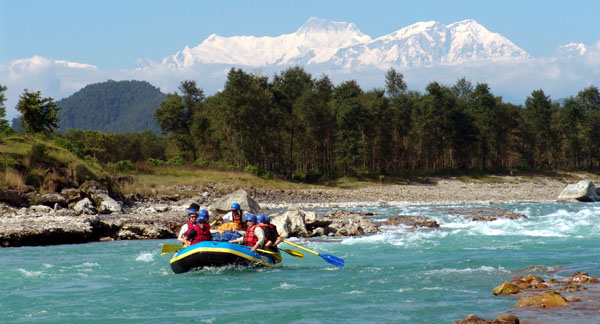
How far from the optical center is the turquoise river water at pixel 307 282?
12062 millimetres

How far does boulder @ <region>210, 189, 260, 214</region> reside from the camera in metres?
33.3

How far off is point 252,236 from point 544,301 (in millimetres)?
8440

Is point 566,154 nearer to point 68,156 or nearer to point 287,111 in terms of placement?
point 287,111

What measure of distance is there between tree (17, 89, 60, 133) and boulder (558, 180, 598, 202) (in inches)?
1505

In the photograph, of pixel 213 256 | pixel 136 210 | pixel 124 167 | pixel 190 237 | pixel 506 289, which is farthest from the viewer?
pixel 124 167

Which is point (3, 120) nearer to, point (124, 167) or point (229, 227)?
point (124, 167)

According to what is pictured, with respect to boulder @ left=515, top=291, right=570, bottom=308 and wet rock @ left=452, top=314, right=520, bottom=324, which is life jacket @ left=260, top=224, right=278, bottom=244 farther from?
wet rock @ left=452, top=314, right=520, bottom=324

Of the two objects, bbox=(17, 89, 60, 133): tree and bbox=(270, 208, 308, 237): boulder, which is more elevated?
bbox=(17, 89, 60, 133): tree

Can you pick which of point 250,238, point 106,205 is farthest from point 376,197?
point 250,238

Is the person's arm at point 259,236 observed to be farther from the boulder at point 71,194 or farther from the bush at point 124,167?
the bush at point 124,167

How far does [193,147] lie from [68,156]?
37488 millimetres

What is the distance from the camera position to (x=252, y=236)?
58.7ft

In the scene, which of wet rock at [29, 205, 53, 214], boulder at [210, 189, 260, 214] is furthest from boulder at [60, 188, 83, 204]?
boulder at [210, 189, 260, 214]

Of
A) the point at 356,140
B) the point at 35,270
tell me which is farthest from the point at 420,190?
the point at 35,270
